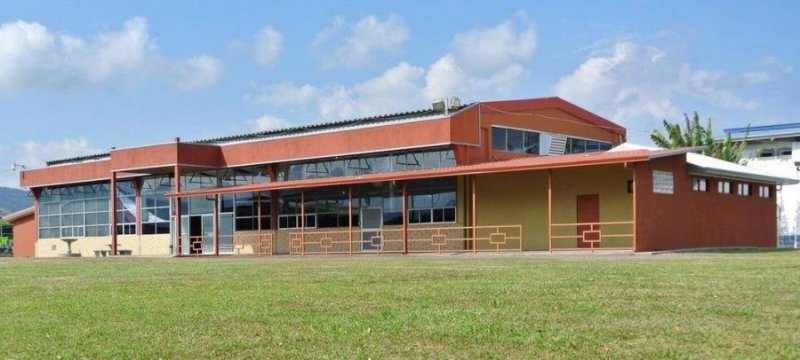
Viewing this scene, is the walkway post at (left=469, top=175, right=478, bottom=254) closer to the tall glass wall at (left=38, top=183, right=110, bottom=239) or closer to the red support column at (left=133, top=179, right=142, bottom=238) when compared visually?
the red support column at (left=133, top=179, right=142, bottom=238)

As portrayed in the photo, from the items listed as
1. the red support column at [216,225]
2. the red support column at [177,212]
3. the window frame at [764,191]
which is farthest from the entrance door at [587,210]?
the red support column at [177,212]

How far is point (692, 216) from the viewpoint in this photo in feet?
95.7

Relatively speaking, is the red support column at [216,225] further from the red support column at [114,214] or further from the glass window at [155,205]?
the red support column at [114,214]

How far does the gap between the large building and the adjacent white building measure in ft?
50.7

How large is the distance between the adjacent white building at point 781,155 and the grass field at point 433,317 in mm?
37755

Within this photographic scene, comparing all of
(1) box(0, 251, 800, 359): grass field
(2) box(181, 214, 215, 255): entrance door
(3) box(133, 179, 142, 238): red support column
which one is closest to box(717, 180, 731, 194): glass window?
(1) box(0, 251, 800, 359): grass field

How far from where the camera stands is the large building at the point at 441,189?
94.5 ft

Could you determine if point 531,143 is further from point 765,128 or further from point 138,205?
point 765,128

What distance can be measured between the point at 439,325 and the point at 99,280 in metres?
11.0

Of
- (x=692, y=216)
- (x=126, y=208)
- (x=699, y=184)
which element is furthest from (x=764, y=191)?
(x=126, y=208)

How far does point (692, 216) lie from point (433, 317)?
21782 millimetres

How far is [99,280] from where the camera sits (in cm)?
1777

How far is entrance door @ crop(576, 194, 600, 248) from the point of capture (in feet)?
98.3

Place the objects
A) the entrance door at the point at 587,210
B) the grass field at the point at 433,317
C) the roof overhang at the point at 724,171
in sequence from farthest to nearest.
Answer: the entrance door at the point at 587,210
the roof overhang at the point at 724,171
the grass field at the point at 433,317
